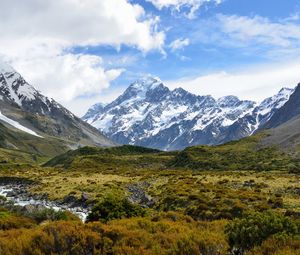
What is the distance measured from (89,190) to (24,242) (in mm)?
39082

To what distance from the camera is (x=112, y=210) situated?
26625mm

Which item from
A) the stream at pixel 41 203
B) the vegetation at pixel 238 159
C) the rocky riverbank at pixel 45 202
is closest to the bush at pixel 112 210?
the stream at pixel 41 203

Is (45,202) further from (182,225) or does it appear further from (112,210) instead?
(182,225)

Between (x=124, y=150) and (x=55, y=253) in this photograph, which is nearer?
(x=55, y=253)

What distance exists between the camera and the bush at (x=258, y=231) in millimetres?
14922

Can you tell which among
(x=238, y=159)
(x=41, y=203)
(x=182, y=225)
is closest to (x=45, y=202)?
(x=41, y=203)

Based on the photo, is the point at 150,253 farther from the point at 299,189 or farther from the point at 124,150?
the point at 124,150

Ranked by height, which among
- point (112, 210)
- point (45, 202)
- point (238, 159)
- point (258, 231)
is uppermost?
point (112, 210)

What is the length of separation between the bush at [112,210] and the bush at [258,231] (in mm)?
11454

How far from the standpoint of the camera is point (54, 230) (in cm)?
1555

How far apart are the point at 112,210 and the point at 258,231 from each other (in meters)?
13.1

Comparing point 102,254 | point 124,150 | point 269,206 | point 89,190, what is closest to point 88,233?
point 102,254

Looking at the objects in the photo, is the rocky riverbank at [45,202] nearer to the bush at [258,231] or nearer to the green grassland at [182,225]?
the green grassland at [182,225]

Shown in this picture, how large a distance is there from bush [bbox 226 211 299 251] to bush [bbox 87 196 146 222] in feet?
37.6
